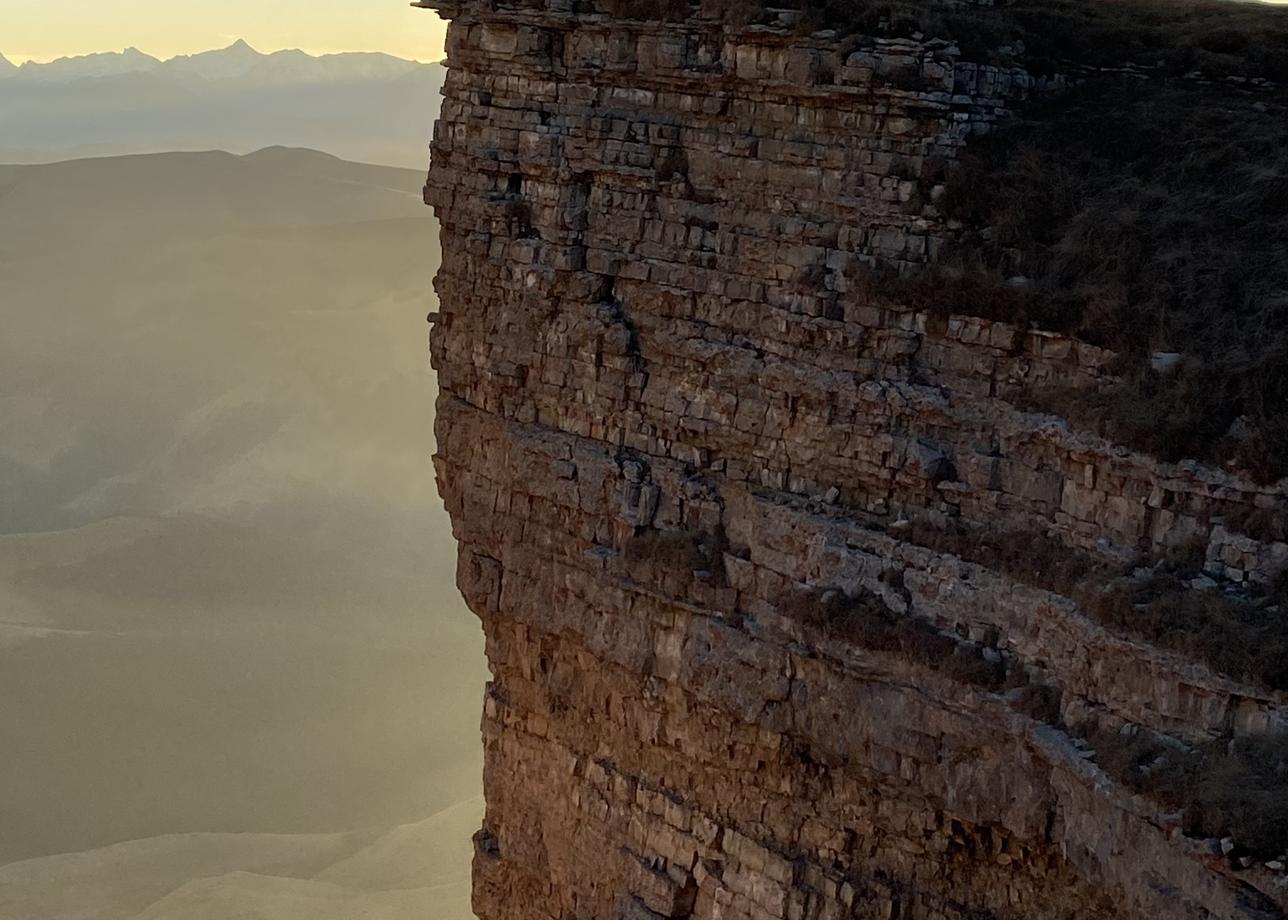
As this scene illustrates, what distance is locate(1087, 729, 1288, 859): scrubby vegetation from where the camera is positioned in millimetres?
10109

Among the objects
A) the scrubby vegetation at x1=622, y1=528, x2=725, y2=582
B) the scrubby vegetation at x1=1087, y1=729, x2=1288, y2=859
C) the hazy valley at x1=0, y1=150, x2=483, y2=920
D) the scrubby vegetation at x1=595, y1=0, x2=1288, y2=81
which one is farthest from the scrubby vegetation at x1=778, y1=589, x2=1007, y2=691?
the hazy valley at x1=0, y1=150, x2=483, y2=920

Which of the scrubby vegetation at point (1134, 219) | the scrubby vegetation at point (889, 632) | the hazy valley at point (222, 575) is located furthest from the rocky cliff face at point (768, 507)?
the hazy valley at point (222, 575)

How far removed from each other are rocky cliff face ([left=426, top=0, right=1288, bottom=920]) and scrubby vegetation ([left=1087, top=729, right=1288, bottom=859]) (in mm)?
122

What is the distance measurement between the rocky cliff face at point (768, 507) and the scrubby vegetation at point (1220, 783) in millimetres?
122

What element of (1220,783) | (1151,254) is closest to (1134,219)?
(1151,254)

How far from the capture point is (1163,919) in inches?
423

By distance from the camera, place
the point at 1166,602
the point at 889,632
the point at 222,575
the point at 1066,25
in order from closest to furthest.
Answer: the point at 1166,602, the point at 889,632, the point at 1066,25, the point at 222,575

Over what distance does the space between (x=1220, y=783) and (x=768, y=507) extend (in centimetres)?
473

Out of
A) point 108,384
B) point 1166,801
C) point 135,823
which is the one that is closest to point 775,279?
point 1166,801

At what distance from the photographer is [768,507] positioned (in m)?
14.4

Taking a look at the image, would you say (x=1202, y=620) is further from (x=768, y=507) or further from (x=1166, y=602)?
(x=768, y=507)

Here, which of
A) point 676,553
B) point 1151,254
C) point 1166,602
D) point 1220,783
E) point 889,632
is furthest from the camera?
point 676,553

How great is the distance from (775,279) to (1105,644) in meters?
4.12

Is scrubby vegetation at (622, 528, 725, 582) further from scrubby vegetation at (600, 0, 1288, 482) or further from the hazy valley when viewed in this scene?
the hazy valley
